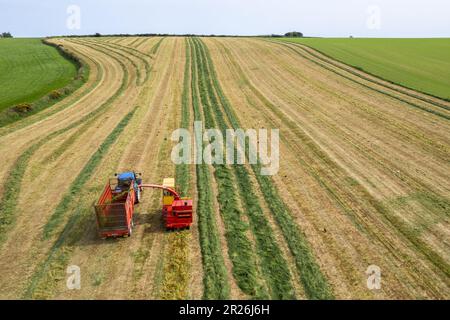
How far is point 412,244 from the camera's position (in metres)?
12.5

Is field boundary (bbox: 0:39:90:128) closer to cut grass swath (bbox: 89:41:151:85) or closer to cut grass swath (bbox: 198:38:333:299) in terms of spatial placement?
cut grass swath (bbox: 89:41:151:85)

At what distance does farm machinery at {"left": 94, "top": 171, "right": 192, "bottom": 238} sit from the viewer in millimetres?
12672

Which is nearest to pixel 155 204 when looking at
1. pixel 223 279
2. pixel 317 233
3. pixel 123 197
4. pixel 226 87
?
pixel 123 197

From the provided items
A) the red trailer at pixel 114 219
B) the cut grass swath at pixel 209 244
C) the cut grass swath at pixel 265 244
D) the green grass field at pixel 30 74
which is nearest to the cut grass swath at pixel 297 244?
the cut grass swath at pixel 265 244

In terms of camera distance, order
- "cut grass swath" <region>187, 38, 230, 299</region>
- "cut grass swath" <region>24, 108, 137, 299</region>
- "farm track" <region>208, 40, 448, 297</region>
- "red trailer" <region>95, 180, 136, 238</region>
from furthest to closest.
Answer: "red trailer" <region>95, 180, 136, 238</region> < "farm track" <region>208, 40, 448, 297</region> < "cut grass swath" <region>24, 108, 137, 299</region> < "cut grass swath" <region>187, 38, 230, 299</region>

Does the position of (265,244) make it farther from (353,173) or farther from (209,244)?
(353,173)

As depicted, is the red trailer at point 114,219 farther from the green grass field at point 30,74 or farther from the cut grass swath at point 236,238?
the green grass field at point 30,74

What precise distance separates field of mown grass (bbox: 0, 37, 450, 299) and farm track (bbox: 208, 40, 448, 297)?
0.08 metres

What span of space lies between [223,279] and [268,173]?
8183 mm

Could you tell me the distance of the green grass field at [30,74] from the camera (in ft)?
109

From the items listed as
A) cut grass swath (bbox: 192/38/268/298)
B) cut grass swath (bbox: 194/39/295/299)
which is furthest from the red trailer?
cut grass swath (bbox: 194/39/295/299)

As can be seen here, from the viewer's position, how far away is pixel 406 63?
161 feet

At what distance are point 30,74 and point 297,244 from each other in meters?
43.5
